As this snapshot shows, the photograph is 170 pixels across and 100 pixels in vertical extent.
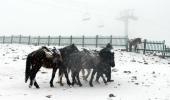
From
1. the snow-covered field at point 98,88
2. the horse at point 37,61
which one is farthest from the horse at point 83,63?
the horse at point 37,61

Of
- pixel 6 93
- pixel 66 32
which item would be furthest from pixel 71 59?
pixel 66 32

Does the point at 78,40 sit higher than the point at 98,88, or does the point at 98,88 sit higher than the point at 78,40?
the point at 78,40

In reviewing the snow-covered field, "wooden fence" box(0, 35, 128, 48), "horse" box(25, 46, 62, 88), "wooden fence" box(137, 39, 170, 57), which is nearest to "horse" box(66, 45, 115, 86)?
the snow-covered field

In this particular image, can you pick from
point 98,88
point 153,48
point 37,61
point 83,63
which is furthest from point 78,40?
point 37,61

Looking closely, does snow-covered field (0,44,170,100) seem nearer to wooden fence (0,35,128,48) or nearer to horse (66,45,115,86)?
horse (66,45,115,86)

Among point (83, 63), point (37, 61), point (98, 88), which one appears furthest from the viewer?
point (83, 63)

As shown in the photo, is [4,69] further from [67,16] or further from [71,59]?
[67,16]

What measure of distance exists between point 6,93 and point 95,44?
2507 centimetres

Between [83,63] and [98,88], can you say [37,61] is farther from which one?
[98,88]

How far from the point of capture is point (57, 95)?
1390cm

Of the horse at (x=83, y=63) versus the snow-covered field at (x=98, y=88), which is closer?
the snow-covered field at (x=98, y=88)

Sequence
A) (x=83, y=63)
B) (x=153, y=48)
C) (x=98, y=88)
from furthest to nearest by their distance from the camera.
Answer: (x=153, y=48), (x=83, y=63), (x=98, y=88)

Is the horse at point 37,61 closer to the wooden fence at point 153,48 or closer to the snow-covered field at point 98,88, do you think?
the snow-covered field at point 98,88

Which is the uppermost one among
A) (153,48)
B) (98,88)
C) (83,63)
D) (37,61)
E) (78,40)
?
(78,40)
